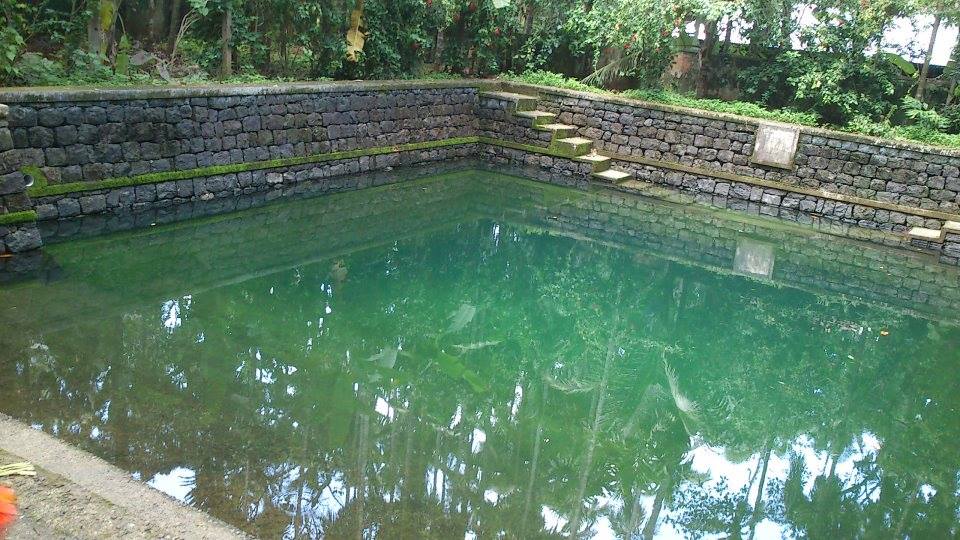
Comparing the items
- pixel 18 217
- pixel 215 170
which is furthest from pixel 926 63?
pixel 18 217

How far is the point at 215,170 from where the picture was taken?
873cm

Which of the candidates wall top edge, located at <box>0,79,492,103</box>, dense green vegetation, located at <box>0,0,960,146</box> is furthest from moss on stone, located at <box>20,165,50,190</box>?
dense green vegetation, located at <box>0,0,960,146</box>

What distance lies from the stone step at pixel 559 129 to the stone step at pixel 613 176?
832mm

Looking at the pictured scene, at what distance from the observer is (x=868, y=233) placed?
10.0 metres

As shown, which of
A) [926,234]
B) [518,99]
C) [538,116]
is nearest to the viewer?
[926,234]

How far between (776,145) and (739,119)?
2.03 ft

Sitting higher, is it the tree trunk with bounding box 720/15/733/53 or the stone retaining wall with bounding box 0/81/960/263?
the tree trunk with bounding box 720/15/733/53

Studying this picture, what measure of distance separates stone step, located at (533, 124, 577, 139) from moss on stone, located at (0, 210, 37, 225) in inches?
281

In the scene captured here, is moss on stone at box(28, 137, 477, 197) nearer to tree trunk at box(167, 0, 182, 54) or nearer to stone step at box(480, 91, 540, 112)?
stone step at box(480, 91, 540, 112)

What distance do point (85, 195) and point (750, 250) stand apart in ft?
22.3

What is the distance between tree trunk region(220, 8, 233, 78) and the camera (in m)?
9.87

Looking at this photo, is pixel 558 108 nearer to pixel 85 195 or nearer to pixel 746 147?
pixel 746 147

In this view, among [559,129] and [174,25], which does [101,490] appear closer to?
[174,25]

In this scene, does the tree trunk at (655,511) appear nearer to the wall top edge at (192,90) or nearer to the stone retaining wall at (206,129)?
the stone retaining wall at (206,129)
